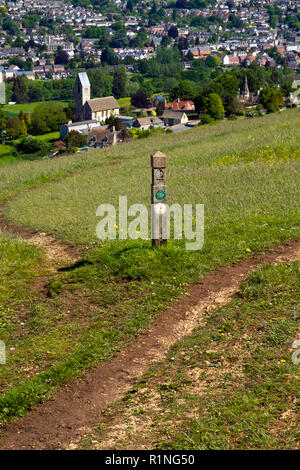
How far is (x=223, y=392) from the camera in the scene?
6918 millimetres

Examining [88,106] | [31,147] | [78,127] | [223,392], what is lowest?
[78,127]

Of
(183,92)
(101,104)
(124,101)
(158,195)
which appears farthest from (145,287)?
(124,101)

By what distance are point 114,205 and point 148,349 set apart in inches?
327

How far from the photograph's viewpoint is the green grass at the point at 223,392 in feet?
20.3

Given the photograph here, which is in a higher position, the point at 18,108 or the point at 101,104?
the point at 101,104

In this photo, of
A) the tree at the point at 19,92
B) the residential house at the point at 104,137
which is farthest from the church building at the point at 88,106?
the residential house at the point at 104,137

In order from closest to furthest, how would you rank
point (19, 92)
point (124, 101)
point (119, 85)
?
point (19, 92) < point (124, 101) < point (119, 85)

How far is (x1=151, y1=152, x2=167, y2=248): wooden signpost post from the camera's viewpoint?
10812 millimetres

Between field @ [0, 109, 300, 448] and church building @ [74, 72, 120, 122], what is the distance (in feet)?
315

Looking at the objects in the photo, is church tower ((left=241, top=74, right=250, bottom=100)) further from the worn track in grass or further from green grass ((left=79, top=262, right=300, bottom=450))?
green grass ((left=79, top=262, right=300, bottom=450))

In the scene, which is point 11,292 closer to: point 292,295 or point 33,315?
point 33,315

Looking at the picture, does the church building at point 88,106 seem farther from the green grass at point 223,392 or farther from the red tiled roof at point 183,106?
the green grass at point 223,392

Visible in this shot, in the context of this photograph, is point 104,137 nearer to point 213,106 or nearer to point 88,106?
point 213,106

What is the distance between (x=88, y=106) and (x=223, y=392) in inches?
4316
